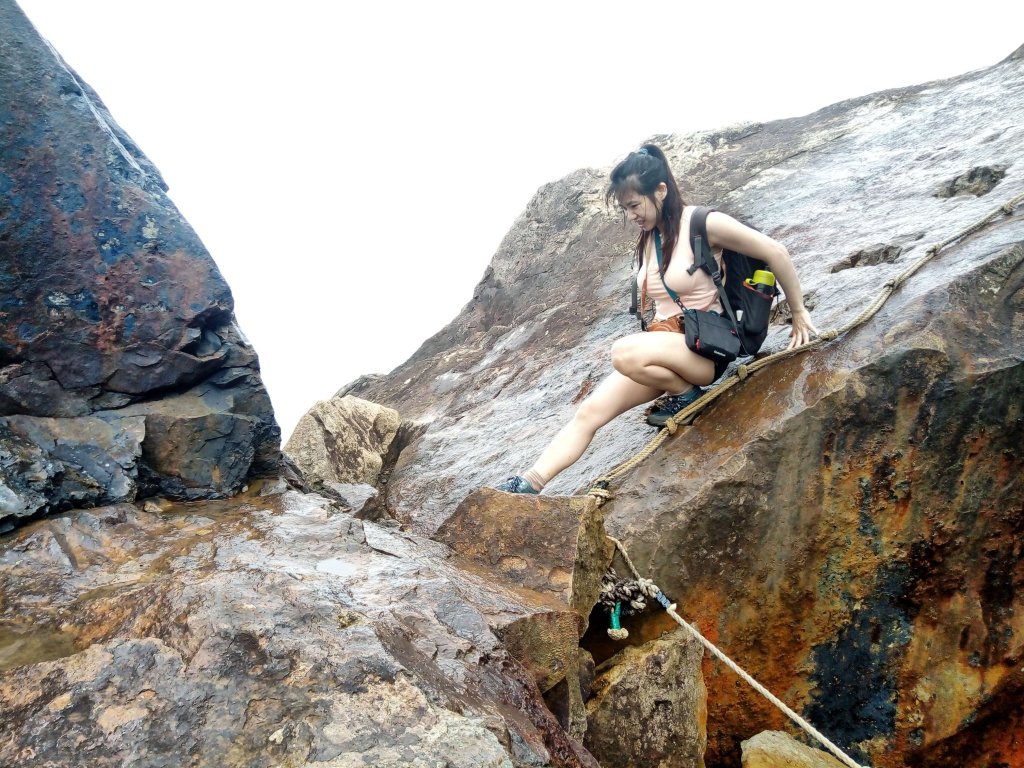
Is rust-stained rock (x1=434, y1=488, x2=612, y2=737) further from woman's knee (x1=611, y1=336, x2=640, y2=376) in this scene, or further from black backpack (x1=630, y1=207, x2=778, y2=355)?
black backpack (x1=630, y1=207, x2=778, y2=355)

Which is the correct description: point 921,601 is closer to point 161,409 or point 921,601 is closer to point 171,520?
point 171,520

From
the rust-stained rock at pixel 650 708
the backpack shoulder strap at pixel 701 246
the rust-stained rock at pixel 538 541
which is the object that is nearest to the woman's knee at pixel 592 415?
the rust-stained rock at pixel 538 541

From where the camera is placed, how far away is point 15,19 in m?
3.15

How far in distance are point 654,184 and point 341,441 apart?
13.6 ft

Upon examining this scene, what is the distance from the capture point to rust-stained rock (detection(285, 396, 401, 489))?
6395 millimetres

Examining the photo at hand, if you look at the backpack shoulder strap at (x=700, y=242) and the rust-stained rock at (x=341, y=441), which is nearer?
the backpack shoulder strap at (x=700, y=242)

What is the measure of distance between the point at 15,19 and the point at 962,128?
305 inches

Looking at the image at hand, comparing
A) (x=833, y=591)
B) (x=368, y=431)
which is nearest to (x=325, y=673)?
(x=833, y=591)

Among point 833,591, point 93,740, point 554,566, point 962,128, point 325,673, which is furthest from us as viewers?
point 962,128

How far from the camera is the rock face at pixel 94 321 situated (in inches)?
121

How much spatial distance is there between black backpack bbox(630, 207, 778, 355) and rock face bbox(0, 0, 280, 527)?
2.50 m

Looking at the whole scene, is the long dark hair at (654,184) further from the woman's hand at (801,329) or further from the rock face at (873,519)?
the rock face at (873,519)

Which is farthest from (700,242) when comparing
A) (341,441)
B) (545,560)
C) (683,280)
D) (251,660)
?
(341,441)

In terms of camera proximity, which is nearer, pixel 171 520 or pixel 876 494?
pixel 171 520
